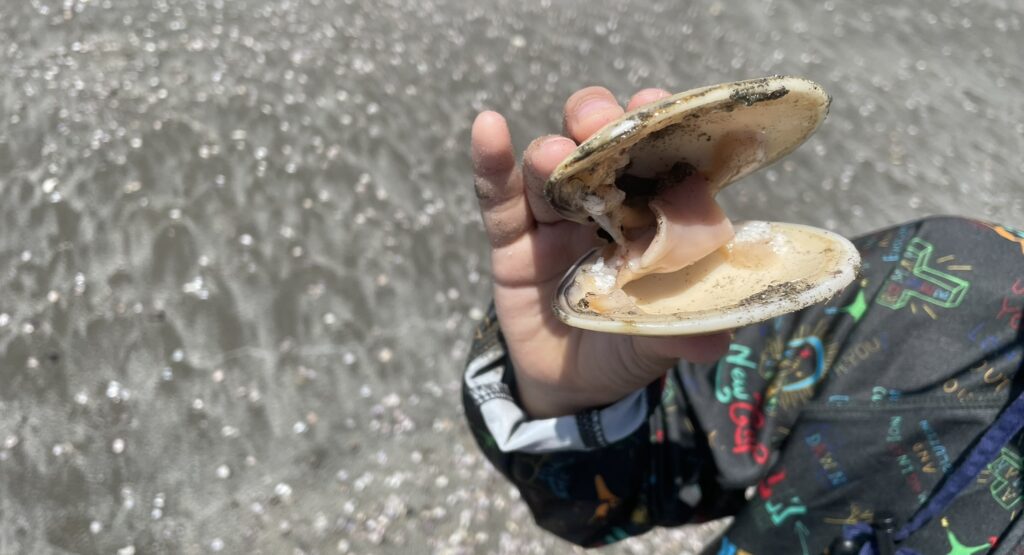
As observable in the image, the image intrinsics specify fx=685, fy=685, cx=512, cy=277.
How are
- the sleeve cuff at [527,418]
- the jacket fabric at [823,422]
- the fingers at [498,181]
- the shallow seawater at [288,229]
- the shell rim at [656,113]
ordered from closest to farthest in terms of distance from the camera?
1. the shell rim at [656,113]
2. the fingers at [498,181]
3. the jacket fabric at [823,422]
4. the sleeve cuff at [527,418]
5. the shallow seawater at [288,229]

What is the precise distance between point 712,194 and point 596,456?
0.75 meters

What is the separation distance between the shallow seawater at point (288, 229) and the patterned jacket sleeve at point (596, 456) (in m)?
1.38

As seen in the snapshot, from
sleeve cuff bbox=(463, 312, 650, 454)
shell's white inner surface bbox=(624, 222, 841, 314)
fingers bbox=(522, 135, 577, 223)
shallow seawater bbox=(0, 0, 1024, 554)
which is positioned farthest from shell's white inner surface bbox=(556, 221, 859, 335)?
shallow seawater bbox=(0, 0, 1024, 554)

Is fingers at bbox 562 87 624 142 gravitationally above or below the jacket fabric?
above

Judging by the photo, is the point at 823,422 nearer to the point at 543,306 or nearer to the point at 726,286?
the point at 726,286

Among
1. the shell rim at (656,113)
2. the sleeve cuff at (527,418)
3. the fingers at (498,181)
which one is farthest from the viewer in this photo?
the sleeve cuff at (527,418)

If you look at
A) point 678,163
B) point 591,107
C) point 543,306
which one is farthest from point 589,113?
point 543,306

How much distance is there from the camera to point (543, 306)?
1673 mm

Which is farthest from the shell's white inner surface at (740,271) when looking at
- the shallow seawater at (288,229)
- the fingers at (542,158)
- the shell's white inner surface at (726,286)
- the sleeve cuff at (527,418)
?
the shallow seawater at (288,229)

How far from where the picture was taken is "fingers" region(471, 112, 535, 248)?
1.37m

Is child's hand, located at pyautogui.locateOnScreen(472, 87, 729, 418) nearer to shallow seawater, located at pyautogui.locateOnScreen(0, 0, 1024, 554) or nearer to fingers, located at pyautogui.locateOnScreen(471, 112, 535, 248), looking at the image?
fingers, located at pyautogui.locateOnScreen(471, 112, 535, 248)

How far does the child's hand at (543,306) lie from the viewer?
137cm

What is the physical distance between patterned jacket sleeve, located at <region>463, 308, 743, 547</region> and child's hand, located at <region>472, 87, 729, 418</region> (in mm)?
67

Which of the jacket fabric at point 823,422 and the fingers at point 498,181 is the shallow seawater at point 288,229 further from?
the fingers at point 498,181
